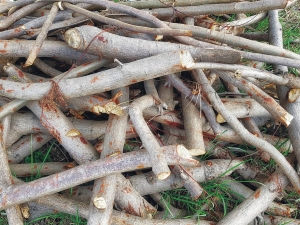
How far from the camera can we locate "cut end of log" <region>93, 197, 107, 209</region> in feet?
4.68

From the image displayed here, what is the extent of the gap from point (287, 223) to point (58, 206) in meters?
1.14

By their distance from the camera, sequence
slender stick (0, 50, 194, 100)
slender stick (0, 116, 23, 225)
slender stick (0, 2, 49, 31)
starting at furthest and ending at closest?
slender stick (0, 2, 49, 31) → slender stick (0, 116, 23, 225) → slender stick (0, 50, 194, 100)

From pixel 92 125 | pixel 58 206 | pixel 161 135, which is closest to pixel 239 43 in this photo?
pixel 161 135

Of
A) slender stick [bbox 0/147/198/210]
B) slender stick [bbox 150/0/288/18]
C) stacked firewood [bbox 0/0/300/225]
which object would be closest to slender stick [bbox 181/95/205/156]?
stacked firewood [bbox 0/0/300/225]

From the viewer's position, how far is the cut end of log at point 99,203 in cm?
143

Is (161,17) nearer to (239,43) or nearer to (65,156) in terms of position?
(239,43)

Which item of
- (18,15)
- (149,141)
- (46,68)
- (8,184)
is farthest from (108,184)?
(18,15)

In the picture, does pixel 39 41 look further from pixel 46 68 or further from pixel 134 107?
A: pixel 134 107

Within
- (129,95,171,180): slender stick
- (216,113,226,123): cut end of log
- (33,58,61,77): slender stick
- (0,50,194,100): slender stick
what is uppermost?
(0,50,194,100): slender stick

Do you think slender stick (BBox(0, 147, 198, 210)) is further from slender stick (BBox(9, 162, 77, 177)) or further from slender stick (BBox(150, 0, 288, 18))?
slender stick (BBox(150, 0, 288, 18))

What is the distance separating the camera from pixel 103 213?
4.71 ft

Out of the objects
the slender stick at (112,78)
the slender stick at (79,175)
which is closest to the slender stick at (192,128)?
the slender stick at (79,175)

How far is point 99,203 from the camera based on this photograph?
1428mm

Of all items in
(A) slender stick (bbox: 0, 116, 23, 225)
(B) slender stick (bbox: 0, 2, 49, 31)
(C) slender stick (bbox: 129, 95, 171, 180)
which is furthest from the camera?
(B) slender stick (bbox: 0, 2, 49, 31)
